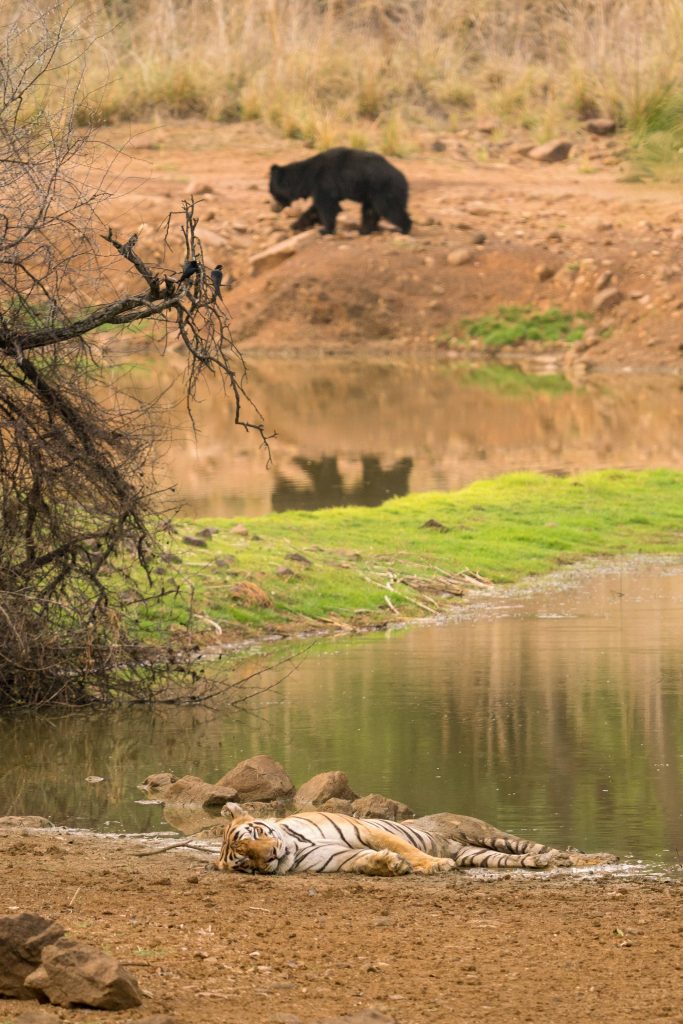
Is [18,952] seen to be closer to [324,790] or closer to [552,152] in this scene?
[324,790]

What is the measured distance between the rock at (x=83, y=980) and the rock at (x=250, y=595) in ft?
29.0

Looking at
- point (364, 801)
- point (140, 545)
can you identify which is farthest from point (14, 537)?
point (364, 801)

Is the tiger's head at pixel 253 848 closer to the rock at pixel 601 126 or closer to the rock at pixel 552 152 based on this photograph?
the rock at pixel 552 152

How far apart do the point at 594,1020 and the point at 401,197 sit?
1378 inches

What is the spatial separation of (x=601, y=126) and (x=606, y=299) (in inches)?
365

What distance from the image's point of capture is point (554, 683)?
1206 cm

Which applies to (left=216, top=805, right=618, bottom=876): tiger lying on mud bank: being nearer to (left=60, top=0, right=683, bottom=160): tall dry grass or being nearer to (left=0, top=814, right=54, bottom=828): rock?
(left=0, top=814, right=54, bottom=828): rock

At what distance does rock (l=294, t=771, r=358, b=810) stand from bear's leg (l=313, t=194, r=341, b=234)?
31541mm

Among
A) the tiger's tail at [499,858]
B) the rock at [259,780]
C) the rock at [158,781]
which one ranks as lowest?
the rock at [158,781]

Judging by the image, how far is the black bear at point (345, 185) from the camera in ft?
126

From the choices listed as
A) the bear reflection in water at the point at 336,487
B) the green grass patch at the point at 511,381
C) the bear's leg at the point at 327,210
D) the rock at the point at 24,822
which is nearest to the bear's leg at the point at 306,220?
the bear's leg at the point at 327,210

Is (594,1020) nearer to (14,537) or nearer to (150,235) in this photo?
(14,537)

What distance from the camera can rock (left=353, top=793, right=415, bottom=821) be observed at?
8633mm

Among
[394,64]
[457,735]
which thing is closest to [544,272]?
[394,64]
